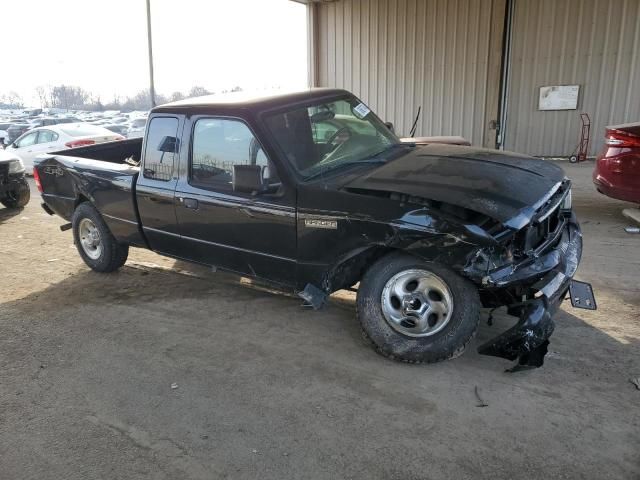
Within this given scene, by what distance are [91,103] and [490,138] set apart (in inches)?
590

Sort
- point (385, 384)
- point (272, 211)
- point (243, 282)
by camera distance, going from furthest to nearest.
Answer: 1. point (243, 282)
2. point (272, 211)
3. point (385, 384)

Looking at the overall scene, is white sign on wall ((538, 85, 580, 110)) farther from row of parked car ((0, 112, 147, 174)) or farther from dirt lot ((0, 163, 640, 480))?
row of parked car ((0, 112, 147, 174))

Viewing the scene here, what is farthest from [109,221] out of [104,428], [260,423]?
[260,423]

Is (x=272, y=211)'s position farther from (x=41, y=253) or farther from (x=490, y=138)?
(x=490, y=138)

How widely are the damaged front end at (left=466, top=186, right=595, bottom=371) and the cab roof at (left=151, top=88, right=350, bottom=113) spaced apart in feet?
6.89

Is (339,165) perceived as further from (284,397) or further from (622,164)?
(622,164)

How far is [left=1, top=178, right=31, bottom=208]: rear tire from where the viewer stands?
936 cm

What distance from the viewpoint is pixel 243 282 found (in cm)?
544

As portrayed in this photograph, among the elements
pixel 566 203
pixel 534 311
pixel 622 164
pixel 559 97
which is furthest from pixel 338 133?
pixel 559 97

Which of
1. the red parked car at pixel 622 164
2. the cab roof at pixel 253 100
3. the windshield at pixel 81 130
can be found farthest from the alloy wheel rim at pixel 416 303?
the windshield at pixel 81 130

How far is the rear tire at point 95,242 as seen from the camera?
5.70m

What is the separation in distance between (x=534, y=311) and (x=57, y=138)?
522 inches

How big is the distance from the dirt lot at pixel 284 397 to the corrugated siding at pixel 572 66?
32.3ft

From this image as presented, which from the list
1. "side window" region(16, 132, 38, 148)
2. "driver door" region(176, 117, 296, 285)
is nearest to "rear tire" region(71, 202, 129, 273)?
"driver door" region(176, 117, 296, 285)
